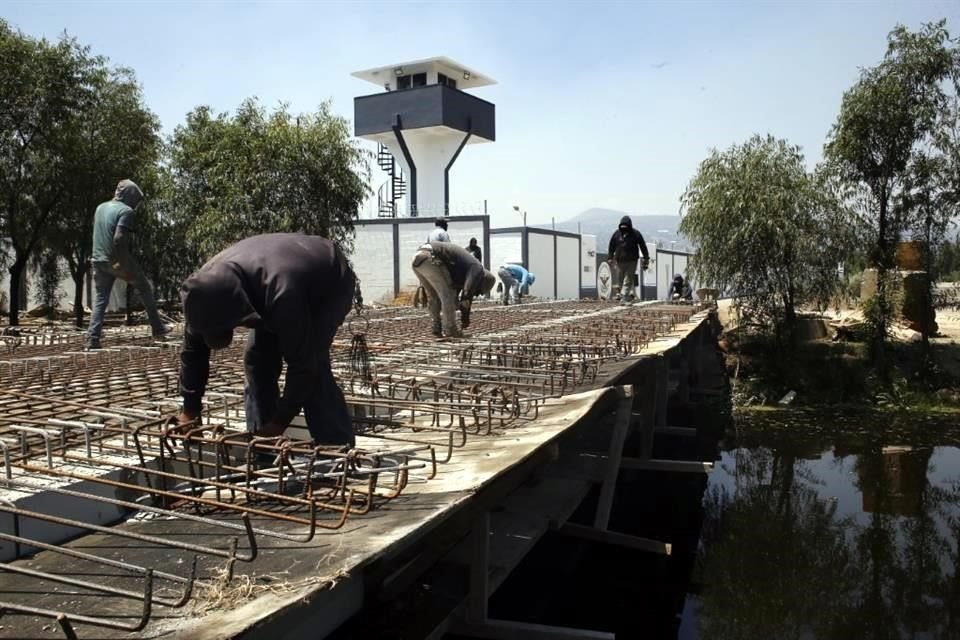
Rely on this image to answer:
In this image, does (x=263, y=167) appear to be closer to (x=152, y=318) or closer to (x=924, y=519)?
(x=152, y=318)

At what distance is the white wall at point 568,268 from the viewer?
25312 mm

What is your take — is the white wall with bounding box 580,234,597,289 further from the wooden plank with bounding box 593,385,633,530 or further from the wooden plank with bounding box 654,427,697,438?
the wooden plank with bounding box 593,385,633,530

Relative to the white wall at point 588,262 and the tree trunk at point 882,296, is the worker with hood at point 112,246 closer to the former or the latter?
the tree trunk at point 882,296

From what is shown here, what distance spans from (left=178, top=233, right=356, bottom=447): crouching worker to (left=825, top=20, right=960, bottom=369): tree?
38.4 feet

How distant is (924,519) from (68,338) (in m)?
8.71

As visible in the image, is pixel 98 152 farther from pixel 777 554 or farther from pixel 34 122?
pixel 777 554

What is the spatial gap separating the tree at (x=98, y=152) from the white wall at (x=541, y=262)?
11696 millimetres

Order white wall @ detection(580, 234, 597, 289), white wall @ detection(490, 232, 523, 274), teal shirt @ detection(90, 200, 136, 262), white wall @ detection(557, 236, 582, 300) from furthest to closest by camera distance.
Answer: white wall @ detection(580, 234, 597, 289), white wall @ detection(557, 236, 582, 300), white wall @ detection(490, 232, 523, 274), teal shirt @ detection(90, 200, 136, 262)

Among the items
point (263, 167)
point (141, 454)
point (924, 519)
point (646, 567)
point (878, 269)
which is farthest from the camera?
point (263, 167)

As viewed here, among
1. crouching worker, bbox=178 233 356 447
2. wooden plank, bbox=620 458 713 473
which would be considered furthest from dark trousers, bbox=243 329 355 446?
wooden plank, bbox=620 458 713 473

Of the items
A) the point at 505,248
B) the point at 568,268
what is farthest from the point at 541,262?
the point at 568,268

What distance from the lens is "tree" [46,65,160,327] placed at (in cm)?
1266

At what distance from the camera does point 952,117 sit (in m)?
11.9

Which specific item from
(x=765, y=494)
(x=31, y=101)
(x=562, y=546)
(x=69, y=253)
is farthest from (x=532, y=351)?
(x=69, y=253)
